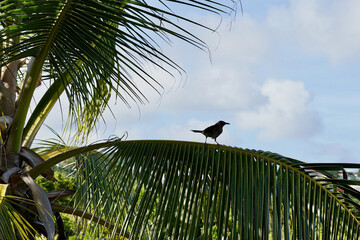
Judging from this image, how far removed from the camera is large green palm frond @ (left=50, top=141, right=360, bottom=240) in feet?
8.63

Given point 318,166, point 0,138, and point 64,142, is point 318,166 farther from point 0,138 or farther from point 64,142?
point 64,142

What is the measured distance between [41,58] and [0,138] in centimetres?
64

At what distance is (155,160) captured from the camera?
3.11 meters

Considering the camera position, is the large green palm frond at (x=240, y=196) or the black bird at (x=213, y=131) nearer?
the large green palm frond at (x=240, y=196)

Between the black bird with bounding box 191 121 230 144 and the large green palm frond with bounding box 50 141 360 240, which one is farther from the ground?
the black bird with bounding box 191 121 230 144

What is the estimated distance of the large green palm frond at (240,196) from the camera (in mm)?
2631

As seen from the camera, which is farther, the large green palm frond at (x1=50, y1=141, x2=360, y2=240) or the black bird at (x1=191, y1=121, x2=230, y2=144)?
the black bird at (x1=191, y1=121, x2=230, y2=144)

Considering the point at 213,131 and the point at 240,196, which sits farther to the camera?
the point at 213,131

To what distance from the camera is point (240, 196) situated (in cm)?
270

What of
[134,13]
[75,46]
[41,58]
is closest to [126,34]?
[134,13]

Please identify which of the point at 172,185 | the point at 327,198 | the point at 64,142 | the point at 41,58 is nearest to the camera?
the point at 327,198

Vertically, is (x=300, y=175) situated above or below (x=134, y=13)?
below

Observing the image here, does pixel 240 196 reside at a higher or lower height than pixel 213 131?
lower

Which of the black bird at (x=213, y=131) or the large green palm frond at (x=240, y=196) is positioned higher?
the black bird at (x=213, y=131)
